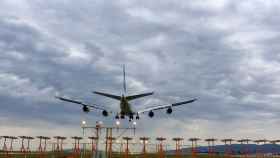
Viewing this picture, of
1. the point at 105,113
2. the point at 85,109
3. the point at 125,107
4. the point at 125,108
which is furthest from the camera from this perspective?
the point at 105,113

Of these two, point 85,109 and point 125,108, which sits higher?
point 125,108

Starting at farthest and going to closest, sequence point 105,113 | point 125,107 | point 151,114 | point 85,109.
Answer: point 151,114 < point 105,113 < point 125,107 < point 85,109

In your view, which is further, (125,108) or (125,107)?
(125,108)

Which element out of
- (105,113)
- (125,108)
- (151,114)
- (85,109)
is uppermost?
(125,108)

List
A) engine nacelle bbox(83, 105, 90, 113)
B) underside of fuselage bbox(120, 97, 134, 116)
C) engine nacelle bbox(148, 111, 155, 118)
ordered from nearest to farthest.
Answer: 1. engine nacelle bbox(83, 105, 90, 113)
2. underside of fuselage bbox(120, 97, 134, 116)
3. engine nacelle bbox(148, 111, 155, 118)

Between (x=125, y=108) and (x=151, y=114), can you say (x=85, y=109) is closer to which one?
(x=125, y=108)

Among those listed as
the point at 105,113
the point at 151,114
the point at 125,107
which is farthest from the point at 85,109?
the point at 151,114

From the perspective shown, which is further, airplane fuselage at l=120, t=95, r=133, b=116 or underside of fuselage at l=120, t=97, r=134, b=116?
underside of fuselage at l=120, t=97, r=134, b=116

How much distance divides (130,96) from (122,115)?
5565 mm

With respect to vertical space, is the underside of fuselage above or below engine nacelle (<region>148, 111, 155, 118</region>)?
above

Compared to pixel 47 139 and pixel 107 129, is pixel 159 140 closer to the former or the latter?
pixel 47 139

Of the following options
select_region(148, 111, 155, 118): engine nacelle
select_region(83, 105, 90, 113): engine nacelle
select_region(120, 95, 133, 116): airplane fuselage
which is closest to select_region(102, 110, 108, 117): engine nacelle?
select_region(120, 95, 133, 116): airplane fuselage

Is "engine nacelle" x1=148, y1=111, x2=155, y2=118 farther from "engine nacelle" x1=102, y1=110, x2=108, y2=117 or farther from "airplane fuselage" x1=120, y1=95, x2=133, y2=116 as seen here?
"engine nacelle" x1=102, y1=110, x2=108, y2=117

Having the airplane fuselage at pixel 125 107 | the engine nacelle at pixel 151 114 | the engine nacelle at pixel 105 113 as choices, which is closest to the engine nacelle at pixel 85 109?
the engine nacelle at pixel 105 113
